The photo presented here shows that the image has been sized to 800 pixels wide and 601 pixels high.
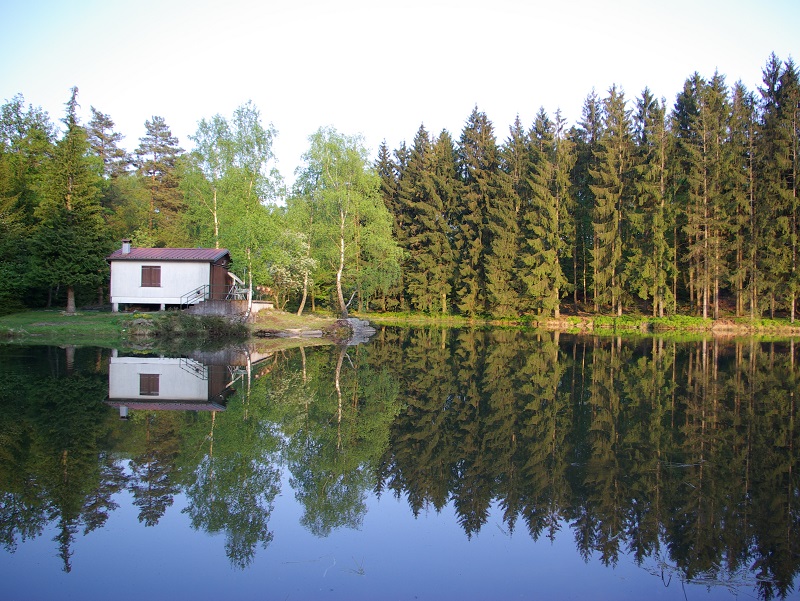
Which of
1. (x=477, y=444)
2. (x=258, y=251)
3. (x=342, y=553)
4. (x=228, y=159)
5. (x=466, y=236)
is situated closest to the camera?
(x=342, y=553)

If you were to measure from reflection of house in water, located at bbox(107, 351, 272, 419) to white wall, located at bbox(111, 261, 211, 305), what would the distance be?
37.9ft

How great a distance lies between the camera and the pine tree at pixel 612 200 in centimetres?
4147

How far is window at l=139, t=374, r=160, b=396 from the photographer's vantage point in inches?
525

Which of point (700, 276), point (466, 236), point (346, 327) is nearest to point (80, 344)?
point (346, 327)

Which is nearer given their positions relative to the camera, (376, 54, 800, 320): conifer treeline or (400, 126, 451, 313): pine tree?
(376, 54, 800, 320): conifer treeline

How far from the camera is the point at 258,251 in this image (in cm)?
3291

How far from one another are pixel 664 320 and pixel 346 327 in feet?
74.6

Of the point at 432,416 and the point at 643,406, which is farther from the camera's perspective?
the point at 643,406

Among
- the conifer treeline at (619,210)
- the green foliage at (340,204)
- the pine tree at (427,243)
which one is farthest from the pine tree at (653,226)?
the green foliage at (340,204)

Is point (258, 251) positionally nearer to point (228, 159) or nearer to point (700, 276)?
point (228, 159)

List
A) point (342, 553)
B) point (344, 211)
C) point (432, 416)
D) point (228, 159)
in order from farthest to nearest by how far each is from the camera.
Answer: point (344, 211)
point (228, 159)
point (432, 416)
point (342, 553)

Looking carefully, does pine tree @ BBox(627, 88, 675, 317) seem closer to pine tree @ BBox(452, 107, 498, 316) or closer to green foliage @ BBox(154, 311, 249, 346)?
pine tree @ BBox(452, 107, 498, 316)

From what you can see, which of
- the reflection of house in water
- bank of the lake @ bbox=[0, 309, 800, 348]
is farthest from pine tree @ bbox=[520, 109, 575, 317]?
the reflection of house in water

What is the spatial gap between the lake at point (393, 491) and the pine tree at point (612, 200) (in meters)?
28.2
